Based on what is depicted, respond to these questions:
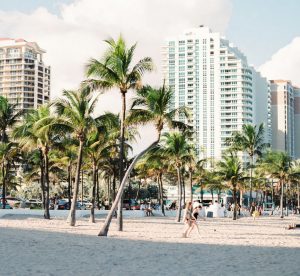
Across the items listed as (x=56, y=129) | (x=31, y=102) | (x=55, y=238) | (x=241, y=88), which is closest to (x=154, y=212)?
(x=56, y=129)

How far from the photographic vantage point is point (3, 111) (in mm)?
43750

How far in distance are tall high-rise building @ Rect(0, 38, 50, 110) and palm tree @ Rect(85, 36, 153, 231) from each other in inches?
5828

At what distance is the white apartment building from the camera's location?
160 metres

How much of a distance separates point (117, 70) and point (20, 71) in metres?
152

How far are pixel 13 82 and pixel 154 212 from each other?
127156 mm

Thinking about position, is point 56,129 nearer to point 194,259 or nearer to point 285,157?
point 194,259

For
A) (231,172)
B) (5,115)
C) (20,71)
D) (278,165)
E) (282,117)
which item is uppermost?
(20,71)

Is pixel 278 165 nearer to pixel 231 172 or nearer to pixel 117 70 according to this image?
pixel 231 172

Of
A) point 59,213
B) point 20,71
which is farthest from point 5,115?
point 20,71

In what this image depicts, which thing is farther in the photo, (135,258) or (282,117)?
(282,117)

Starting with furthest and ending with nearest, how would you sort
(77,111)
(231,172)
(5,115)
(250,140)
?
(250,140), (231,172), (5,115), (77,111)

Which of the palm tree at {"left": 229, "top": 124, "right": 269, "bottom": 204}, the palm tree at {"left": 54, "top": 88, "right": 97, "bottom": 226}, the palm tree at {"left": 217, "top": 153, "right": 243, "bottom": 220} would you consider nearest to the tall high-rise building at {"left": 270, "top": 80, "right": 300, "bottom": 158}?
the palm tree at {"left": 229, "top": 124, "right": 269, "bottom": 204}

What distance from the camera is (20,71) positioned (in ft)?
562

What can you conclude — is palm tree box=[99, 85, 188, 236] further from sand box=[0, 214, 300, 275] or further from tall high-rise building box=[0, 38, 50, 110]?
tall high-rise building box=[0, 38, 50, 110]
